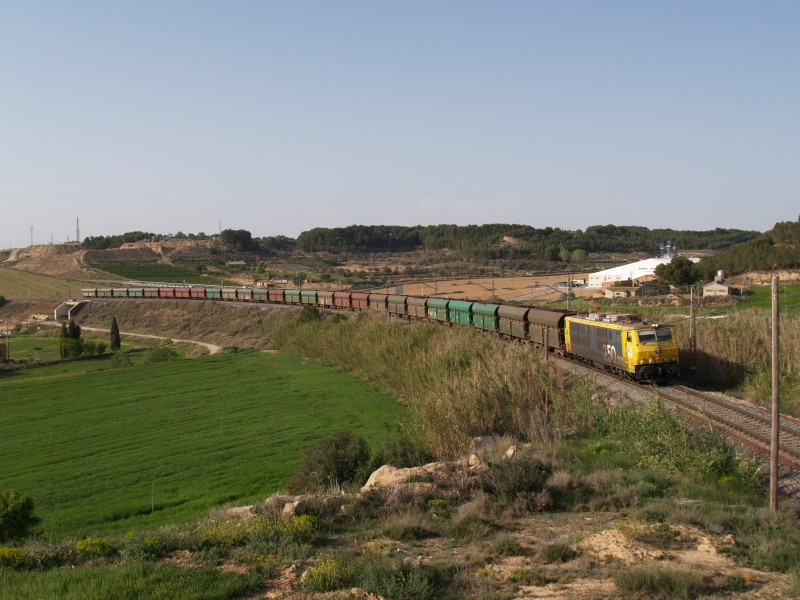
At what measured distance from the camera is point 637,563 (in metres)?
9.75

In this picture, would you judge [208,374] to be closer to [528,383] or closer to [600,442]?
[528,383]

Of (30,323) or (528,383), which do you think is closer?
(528,383)

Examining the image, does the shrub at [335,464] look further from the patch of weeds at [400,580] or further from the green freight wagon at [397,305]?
the green freight wagon at [397,305]

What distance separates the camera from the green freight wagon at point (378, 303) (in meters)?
58.2

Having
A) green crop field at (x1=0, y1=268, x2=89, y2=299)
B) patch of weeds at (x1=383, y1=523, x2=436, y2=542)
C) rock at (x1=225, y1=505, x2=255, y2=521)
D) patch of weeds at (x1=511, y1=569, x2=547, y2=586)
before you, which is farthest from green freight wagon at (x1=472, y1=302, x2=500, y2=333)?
green crop field at (x1=0, y1=268, x2=89, y2=299)

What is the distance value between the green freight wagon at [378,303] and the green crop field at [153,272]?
245 ft

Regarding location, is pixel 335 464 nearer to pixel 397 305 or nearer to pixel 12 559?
pixel 12 559

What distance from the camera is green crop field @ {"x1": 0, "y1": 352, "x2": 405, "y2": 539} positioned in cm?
2334

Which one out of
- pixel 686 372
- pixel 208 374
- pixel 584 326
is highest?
pixel 584 326

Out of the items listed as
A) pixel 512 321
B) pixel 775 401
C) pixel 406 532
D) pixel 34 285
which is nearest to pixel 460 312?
pixel 512 321

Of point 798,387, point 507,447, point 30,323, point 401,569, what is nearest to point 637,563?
point 401,569

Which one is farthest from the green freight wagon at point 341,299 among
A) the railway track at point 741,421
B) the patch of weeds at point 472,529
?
the patch of weeds at point 472,529

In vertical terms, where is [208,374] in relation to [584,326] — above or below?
below

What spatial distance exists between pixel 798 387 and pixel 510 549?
16.3m
